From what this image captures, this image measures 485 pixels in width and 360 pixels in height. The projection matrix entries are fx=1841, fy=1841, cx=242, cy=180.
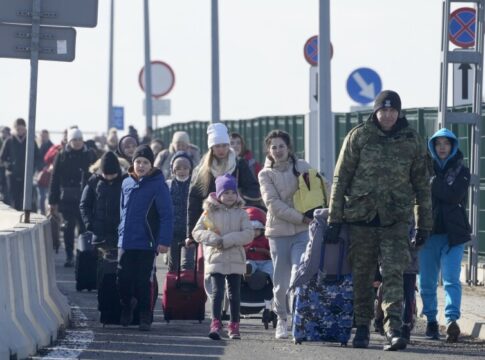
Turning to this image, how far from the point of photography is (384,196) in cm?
1469

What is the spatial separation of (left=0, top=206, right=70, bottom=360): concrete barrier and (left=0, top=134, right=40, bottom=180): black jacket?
1370 centimetres

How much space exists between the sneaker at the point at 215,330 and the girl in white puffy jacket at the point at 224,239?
106 millimetres

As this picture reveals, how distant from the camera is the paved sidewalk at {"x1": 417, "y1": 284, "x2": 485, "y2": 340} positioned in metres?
16.4

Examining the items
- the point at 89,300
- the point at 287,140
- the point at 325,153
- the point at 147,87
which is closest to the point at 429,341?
the point at 287,140

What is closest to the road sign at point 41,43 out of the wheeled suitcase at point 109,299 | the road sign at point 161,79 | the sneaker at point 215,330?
the wheeled suitcase at point 109,299

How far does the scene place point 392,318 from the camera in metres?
14.7

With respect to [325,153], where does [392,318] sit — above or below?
below

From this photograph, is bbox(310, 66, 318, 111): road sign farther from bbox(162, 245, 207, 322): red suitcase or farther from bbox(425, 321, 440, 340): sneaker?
bbox(425, 321, 440, 340): sneaker

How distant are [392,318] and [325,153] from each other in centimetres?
864

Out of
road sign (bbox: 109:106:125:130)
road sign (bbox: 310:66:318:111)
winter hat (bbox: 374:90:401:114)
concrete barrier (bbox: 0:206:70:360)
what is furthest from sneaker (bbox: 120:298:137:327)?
road sign (bbox: 109:106:125:130)

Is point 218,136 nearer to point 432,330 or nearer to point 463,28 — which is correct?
point 432,330

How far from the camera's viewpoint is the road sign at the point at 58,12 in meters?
17.0

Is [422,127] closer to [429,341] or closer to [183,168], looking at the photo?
[183,168]

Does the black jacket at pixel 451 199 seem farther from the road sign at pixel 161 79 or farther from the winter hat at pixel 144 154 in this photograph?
the road sign at pixel 161 79
